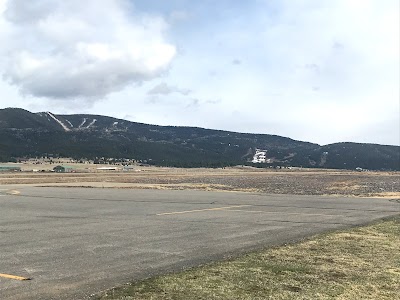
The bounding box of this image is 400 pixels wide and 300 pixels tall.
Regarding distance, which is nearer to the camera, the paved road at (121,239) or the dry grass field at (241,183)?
the paved road at (121,239)

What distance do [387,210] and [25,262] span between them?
827 inches

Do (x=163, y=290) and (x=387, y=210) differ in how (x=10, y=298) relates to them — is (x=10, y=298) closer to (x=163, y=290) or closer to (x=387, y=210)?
(x=163, y=290)

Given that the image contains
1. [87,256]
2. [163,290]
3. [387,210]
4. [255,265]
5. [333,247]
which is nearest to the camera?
[163,290]

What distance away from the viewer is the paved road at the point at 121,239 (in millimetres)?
8891

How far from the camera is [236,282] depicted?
27.9 feet

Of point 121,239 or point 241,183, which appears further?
point 241,183

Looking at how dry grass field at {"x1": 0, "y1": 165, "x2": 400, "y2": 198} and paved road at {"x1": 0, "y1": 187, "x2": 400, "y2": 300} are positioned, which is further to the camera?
dry grass field at {"x1": 0, "y1": 165, "x2": 400, "y2": 198}

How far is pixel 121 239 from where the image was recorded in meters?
14.0

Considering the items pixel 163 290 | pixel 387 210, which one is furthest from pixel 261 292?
pixel 387 210

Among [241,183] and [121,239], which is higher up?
[241,183]

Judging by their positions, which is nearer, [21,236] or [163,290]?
[163,290]

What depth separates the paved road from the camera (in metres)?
8.89

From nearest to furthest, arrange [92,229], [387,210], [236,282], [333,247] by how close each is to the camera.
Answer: [236,282] < [333,247] < [92,229] < [387,210]

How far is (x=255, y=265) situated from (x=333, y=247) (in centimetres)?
358
